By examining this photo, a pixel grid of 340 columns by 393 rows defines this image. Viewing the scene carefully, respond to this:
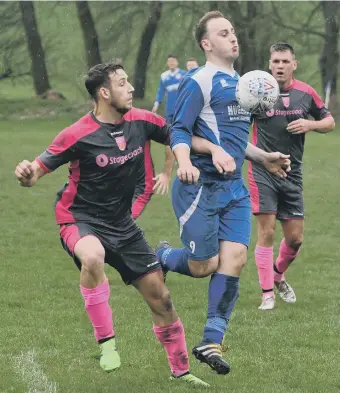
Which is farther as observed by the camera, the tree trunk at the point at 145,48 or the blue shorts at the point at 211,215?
the tree trunk at the point at 145,48

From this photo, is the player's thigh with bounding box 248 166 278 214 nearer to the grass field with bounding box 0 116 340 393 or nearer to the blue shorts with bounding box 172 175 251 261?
the grass field with bounding box 0 116 340 393

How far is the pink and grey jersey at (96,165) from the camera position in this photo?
5.77 metres

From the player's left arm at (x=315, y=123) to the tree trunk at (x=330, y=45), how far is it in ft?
89.6

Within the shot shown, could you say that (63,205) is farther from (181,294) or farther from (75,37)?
(75,37)

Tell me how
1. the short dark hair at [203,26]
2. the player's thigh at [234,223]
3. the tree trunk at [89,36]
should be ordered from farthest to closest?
the tree trunk at [89,36]
the short dark hair at [203,26]
the player's thigh at [234,223]

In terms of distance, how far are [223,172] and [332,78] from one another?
3053cm

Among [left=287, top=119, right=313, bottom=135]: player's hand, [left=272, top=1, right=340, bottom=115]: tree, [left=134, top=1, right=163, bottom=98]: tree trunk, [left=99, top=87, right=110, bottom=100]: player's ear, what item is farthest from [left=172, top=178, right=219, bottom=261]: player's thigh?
[left=134, top=1, right=163, bottom=98]: tree trunk

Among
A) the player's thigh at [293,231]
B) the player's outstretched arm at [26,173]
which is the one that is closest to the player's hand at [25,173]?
the player's outstretched arm at [26,173]

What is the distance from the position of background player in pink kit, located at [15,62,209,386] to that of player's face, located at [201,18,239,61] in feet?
2.05

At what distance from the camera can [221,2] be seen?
35469 mm

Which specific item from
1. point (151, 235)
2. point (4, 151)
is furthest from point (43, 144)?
point (151, 235)

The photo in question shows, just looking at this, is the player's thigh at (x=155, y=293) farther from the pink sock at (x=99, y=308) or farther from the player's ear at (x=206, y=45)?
the player's ear at (x=206, y=45)

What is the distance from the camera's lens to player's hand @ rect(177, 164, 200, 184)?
5.54 metres

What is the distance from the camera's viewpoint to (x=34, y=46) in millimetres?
39844
